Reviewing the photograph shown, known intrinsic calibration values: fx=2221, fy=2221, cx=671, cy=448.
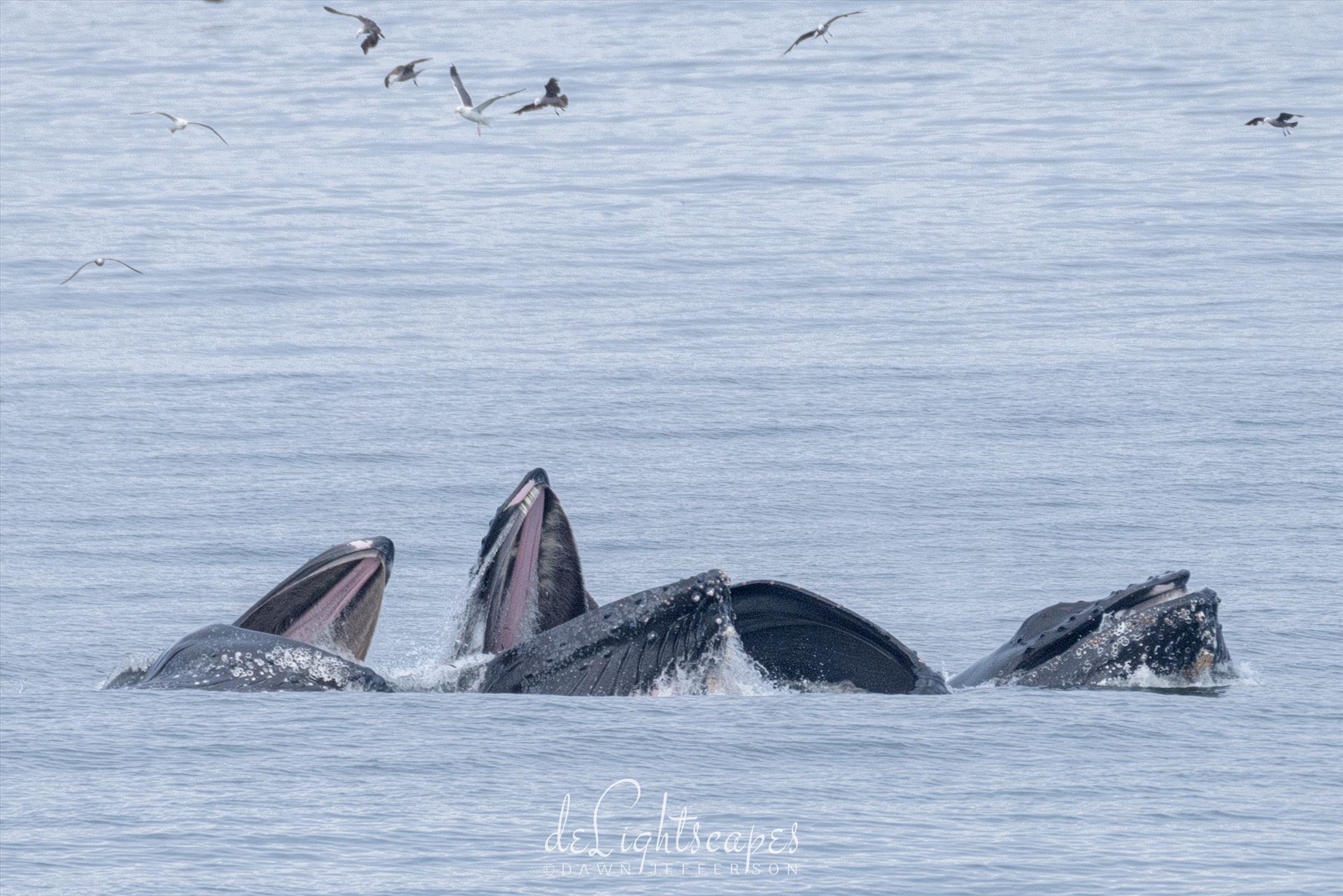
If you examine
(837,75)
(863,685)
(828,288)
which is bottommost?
(837,75)

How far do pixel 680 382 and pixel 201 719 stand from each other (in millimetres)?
16625

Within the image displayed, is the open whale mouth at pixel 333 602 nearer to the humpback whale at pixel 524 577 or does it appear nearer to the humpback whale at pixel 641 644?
the humpback whale at pixel 524 577

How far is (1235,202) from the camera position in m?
46.0

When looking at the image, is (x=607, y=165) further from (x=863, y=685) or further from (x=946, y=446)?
(x=863, y=685)

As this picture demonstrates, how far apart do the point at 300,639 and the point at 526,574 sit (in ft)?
5.65

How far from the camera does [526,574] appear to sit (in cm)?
1548

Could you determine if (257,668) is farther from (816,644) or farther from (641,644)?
(816,644)

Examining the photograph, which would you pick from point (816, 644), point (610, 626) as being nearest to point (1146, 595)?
point (816, 644)

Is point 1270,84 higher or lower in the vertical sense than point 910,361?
lower

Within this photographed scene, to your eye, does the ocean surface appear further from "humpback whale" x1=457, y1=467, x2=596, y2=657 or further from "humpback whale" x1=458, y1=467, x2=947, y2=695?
"humpback whale" x1=457, y1=467, x2=596, y2=657

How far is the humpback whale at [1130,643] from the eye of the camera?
14859 millimetres

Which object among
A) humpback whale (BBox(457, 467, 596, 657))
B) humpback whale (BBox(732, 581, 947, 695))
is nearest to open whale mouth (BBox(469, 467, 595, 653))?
humpback whale (BBox(457, 467, 596, 657))

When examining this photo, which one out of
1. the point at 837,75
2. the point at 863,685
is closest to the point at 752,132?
the point at 837,75

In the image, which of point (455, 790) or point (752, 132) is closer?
point (455, 790)
